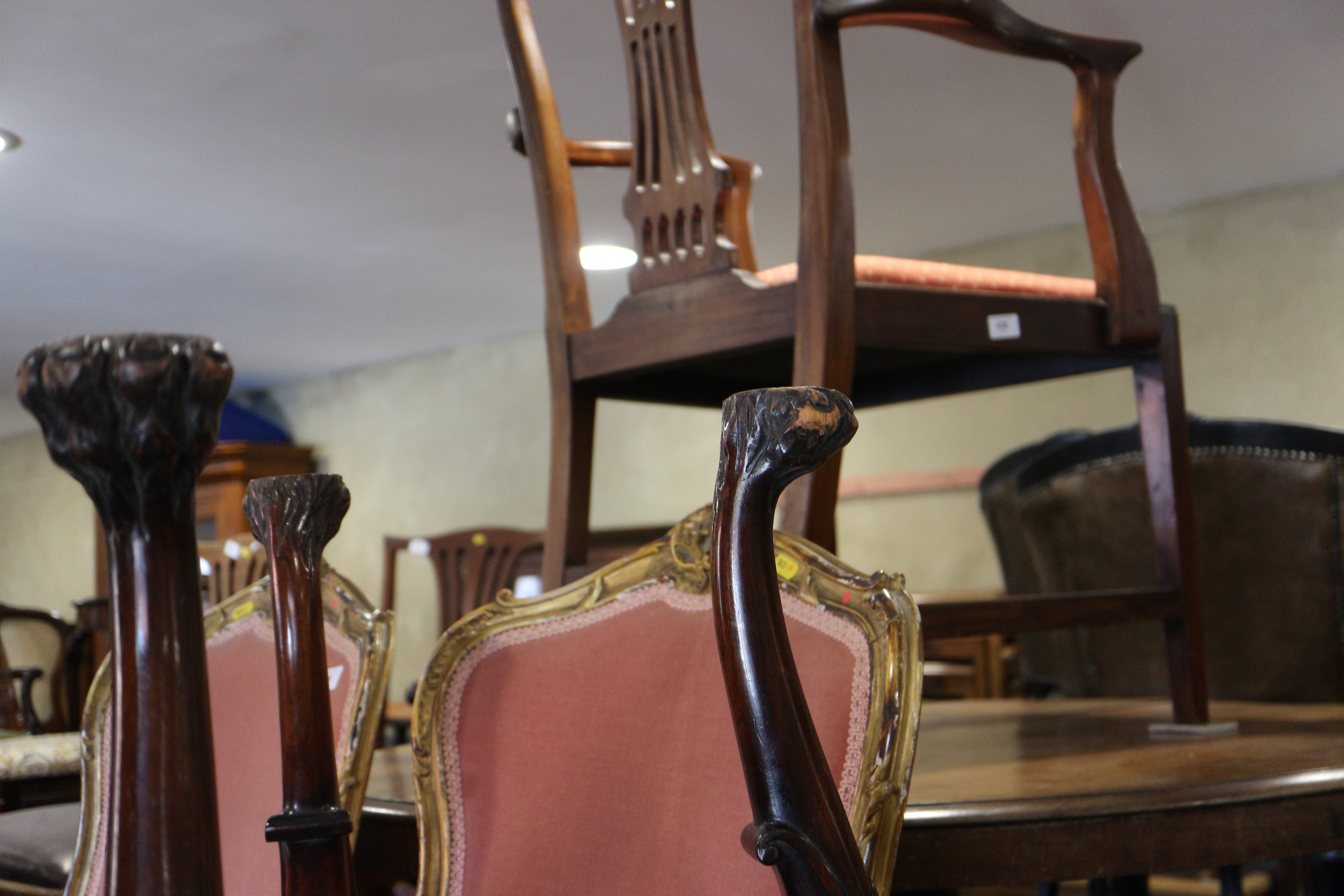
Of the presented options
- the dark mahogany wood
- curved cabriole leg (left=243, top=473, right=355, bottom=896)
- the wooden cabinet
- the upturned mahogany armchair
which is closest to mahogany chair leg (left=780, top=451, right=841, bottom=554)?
the upturned mahogany armchair

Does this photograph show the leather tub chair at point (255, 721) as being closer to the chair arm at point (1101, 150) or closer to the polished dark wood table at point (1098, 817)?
the polished dark wood table at point (1098, 817)

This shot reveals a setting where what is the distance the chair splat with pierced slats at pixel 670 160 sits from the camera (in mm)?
981

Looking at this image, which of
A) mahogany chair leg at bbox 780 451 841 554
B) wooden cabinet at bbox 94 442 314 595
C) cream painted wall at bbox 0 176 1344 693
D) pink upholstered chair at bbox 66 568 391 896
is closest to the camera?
pink upholstered chair at bbox 66 568 391 896

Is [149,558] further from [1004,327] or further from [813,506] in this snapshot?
[1004,327]

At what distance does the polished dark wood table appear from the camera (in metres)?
0.69

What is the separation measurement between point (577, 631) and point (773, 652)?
1.21 feet

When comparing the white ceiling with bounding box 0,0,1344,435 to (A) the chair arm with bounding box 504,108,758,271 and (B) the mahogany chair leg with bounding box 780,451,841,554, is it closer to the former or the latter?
(A) the chair arm with bounding box 504,108,758,271

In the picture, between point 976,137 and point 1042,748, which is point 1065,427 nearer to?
point 976,137

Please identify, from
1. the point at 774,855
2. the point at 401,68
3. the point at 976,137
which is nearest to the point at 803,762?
the point at 774,855

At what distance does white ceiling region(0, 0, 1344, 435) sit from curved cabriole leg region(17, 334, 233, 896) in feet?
7.57

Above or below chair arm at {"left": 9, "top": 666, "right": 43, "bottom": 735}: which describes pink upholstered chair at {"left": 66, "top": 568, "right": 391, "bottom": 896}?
above

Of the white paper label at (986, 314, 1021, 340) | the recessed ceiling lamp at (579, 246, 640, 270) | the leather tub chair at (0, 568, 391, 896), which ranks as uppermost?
the recessed ceiling lamp at (579, 246, 640, 270)

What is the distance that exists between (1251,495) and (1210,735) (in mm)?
468

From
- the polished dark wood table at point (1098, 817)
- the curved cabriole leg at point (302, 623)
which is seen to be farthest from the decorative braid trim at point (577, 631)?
the curved cabriole leg at point (302, 623)
